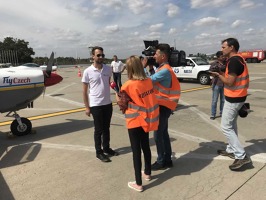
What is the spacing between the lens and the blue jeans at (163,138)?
4.00m

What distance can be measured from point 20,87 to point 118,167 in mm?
3010

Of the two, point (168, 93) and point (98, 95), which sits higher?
point (168, 93)

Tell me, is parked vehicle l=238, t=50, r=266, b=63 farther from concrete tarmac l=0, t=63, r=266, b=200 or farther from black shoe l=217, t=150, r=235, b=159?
black shoe l=217, t=150, r=235, b=159

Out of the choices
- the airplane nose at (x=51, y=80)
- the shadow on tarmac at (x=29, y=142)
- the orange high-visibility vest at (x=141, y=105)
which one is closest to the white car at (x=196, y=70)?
the shadow on tarmac at (x=29, y=142)

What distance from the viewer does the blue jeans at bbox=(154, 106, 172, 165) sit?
400 cm

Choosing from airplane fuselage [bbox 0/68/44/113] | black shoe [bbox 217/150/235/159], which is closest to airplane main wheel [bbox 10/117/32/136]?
airplane fuselage [bbox 0/68/44/113]

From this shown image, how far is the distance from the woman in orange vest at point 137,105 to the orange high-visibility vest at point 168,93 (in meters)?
0.37

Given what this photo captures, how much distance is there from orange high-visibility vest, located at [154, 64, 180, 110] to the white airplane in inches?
132

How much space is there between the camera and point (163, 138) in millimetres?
4191

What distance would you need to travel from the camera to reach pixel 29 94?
6113mm

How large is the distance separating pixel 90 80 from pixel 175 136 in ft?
7.74

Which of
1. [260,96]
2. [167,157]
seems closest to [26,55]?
[260,96]

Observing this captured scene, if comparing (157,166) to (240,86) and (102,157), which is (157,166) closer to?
(102,157)

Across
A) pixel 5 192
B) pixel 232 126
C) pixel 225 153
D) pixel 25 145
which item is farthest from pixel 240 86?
pixel 25 145
